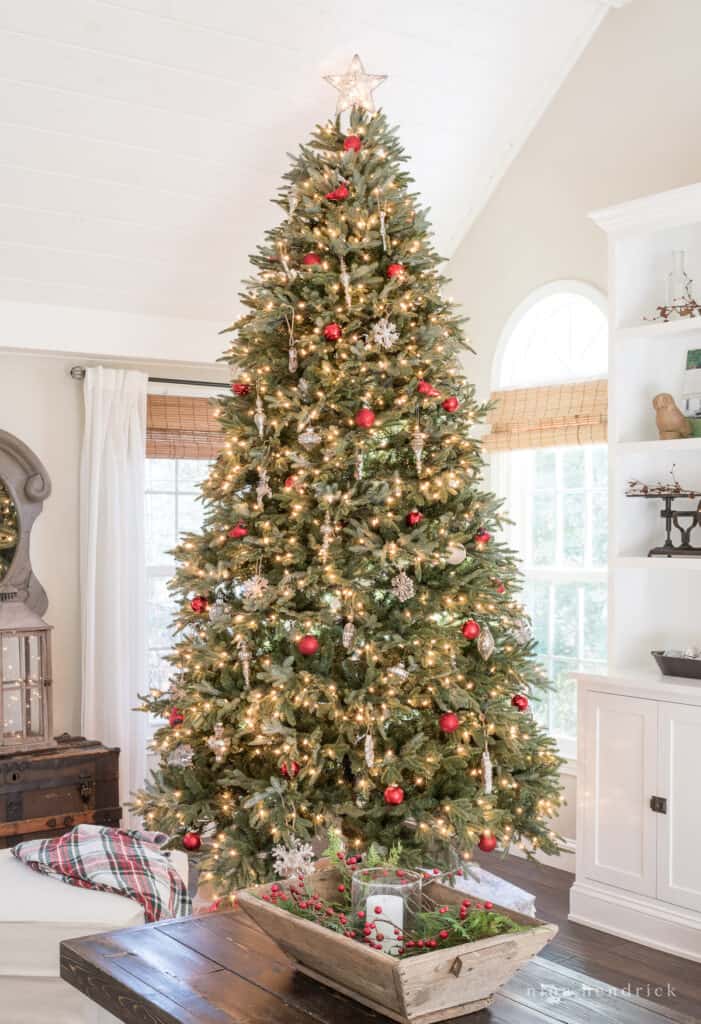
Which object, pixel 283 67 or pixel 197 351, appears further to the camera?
pixel 197 351

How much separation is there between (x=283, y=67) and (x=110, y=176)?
813mm

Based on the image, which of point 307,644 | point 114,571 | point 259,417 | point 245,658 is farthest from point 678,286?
point 114,571

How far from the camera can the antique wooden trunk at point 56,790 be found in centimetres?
439

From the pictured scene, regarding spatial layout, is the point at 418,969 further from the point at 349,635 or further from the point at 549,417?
the point at 549,417

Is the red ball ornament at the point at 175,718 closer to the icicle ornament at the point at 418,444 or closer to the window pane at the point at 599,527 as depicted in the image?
the icicle ornament at the point at 418,444

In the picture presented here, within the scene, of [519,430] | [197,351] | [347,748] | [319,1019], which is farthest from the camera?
[197,351]

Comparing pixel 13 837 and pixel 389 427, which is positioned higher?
pixel 389 427

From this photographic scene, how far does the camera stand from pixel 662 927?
3725 millimetres

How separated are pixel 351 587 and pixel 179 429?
2.39m

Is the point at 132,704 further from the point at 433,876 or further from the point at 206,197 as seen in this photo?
the point at 433,876

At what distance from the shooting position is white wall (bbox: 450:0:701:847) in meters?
4.23

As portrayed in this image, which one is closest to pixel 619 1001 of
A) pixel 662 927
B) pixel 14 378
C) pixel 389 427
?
pixel 389 427

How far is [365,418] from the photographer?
10.8 ft

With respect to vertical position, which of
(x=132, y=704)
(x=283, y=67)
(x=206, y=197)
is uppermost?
(x=283, y=67)
